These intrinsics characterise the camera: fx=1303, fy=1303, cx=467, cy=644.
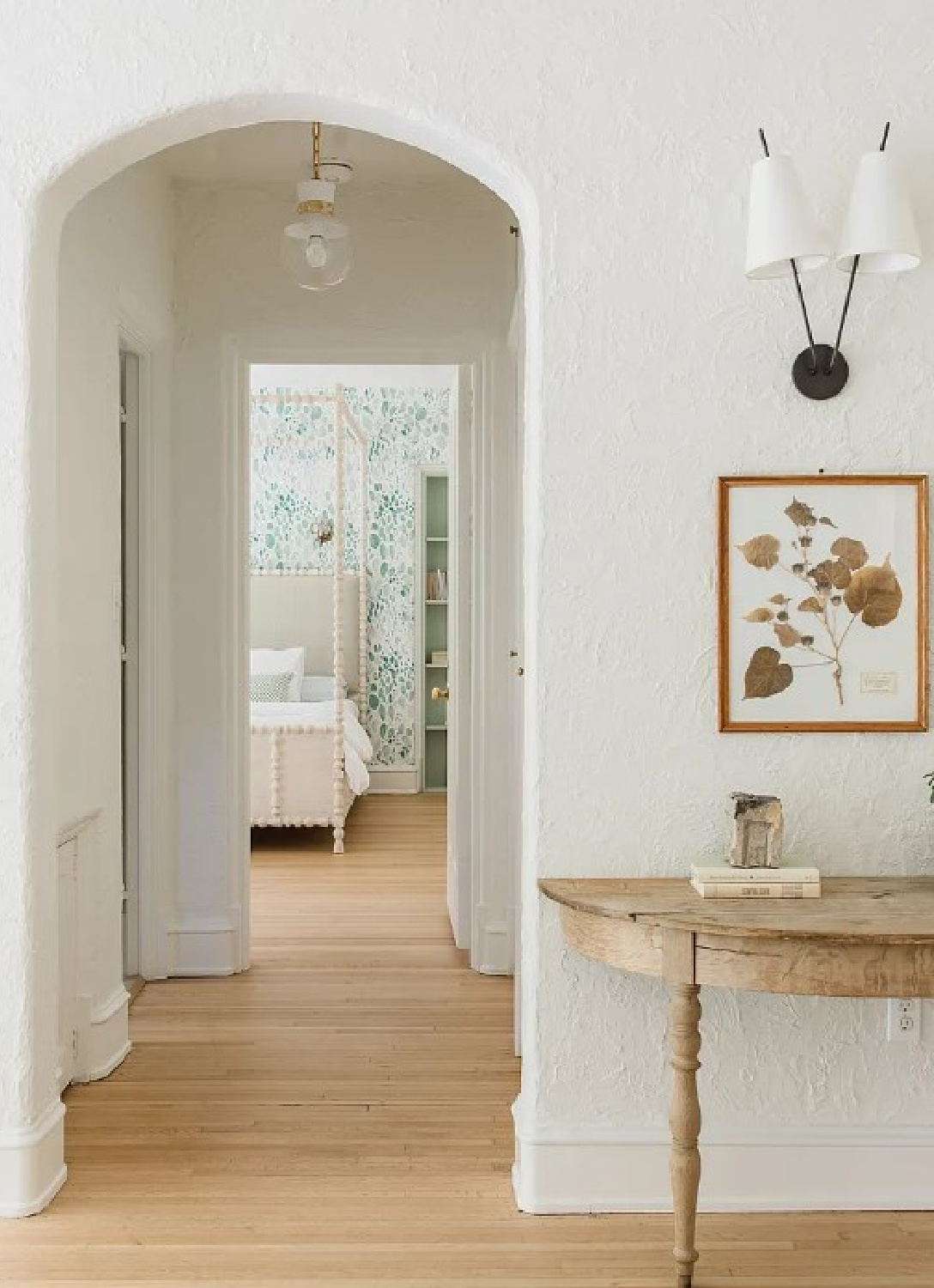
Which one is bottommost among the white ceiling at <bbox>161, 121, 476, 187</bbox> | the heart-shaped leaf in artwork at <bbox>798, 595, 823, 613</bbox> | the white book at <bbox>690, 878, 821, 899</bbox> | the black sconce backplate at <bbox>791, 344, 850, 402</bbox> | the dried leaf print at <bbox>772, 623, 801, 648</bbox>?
the white book at <bbox>690, 878, 821, 899</bbox>

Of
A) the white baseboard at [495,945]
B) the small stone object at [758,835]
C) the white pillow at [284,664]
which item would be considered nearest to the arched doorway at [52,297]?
the small stone object at [758,835]

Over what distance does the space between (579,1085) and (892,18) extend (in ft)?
7.90

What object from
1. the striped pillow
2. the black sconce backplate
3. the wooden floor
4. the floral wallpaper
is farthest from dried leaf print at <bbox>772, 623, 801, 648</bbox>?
the floral wallpaper

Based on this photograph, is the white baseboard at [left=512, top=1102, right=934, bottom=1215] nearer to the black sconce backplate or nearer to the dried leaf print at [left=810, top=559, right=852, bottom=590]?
the dried leaf print at [left=810, top=559, right=852, bottom=590]

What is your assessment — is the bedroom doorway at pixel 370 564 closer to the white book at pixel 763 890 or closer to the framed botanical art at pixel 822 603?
the framed botanical art at pixel 822 603

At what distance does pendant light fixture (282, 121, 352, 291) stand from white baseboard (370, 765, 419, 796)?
530 cm

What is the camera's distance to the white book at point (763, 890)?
8.52ft

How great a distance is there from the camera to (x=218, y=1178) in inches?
118

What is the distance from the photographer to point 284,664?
859 centimetres

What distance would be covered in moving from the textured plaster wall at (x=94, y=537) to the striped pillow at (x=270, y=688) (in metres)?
4.19

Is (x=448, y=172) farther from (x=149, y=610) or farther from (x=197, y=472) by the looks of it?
(x=149, y=610)

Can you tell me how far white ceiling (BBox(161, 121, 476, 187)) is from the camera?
13.9 feet

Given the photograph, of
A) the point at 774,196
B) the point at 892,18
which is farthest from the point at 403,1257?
the point at 892,18

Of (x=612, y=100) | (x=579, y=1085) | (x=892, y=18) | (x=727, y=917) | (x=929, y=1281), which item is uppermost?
(x=892, y=18)
